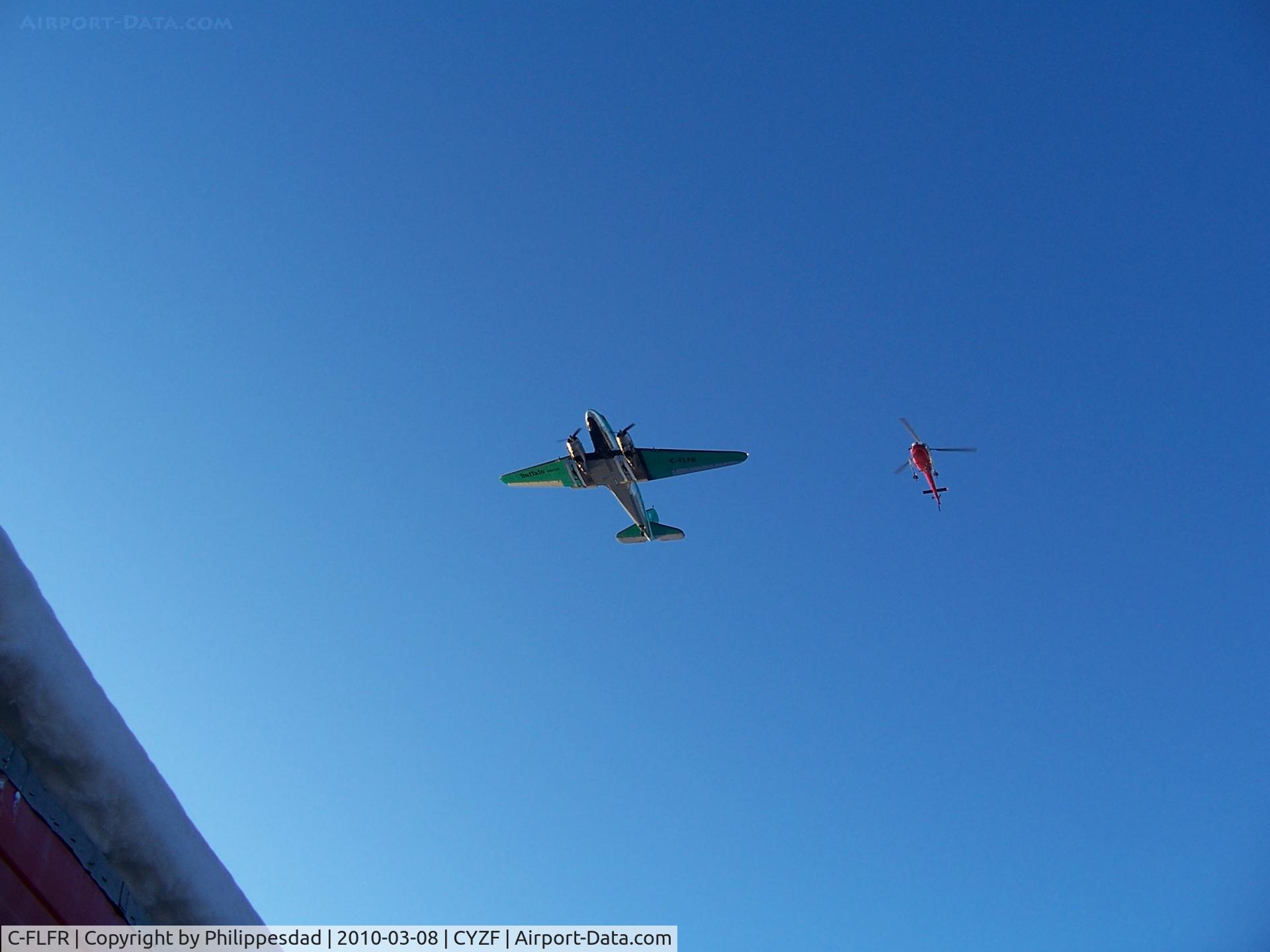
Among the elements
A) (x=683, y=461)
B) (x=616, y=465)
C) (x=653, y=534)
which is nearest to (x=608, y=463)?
(x=616, y=465)

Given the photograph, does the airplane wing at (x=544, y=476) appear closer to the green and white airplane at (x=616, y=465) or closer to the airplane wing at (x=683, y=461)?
the green and white airplane at (x=616, y=465)

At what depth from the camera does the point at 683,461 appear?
1593 inches

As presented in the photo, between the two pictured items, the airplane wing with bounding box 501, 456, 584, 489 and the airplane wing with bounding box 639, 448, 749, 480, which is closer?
the airplane wing with bounding box 639, 448, 749, 480

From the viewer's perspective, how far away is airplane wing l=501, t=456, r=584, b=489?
4300 cm

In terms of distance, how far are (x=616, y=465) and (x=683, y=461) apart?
140 inches

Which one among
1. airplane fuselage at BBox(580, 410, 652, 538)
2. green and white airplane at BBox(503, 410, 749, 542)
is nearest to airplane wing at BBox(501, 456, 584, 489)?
green and white airplane at BBox(503, 410, 749, 542)

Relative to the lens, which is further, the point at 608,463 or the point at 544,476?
the point at 544,476

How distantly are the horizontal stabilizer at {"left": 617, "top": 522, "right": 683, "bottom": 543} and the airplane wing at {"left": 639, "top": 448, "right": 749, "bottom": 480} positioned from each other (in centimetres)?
508

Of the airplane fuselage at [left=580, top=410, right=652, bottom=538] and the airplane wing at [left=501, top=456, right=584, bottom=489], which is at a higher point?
the airplane wing at [left=501, top=456, right=584, bottom=489]

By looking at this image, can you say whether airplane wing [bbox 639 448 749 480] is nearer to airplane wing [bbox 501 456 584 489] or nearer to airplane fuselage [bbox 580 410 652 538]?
airplane fuselage [bbox 580 410 652 538]

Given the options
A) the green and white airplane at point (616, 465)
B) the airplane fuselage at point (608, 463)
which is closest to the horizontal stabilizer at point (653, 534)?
the green and white airplane at point (616, 465)

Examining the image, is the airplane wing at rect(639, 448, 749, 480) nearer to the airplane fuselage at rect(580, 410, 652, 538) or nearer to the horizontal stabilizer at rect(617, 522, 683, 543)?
the airplane fuselage at rect(580, 410, 652, 538)

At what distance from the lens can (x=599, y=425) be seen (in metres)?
38.6

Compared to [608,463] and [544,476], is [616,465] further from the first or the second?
[544,476]
